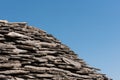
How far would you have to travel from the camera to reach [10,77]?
15273mm


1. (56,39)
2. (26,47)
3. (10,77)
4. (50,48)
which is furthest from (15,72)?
(56,39)

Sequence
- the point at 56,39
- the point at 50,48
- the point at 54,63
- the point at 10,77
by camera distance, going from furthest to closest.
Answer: the point at 56,39, the point at 50,48, the point at 54,63, the point at 10,77

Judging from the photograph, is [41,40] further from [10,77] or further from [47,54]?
[10,77]

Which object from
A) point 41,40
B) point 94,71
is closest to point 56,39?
point 41,40

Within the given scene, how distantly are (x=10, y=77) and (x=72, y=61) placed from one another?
3.82 metres

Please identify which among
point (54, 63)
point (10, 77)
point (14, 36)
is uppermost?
point (14, 36)

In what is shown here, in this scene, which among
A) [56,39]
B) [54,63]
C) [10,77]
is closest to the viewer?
[10,77]

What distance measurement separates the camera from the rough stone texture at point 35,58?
52.1ft

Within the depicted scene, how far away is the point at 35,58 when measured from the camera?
1658 centimetres

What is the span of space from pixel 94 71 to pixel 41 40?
314 centimetres

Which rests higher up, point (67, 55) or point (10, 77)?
point (67, 55)

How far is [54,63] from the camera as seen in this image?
1703 cm

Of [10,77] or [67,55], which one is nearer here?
[10,77]

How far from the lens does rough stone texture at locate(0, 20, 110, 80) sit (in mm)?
15875
